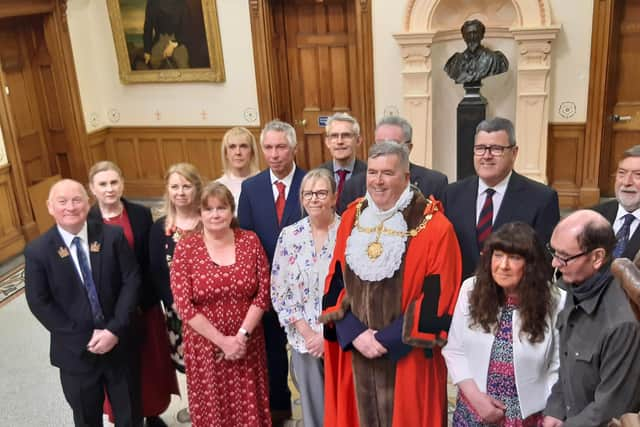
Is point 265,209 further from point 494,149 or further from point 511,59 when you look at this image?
point 511,59

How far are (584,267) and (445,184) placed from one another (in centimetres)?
136

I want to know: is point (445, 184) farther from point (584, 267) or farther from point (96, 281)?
point (96, 281)

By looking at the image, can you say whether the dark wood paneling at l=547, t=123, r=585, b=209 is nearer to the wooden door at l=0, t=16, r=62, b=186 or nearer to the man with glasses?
the man with glasses

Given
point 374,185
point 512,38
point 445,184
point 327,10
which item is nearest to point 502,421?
point 374,185

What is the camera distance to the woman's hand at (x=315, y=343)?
2.94 meters

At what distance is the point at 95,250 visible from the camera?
296cm

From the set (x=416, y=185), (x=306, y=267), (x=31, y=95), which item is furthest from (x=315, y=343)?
(x=31, y=95)

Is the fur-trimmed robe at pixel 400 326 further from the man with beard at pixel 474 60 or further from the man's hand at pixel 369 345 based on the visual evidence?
the man with beard at pixel 474 60

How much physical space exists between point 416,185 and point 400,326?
0.98 m

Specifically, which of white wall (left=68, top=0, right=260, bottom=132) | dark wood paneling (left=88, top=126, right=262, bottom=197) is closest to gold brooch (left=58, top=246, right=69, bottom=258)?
white wall (left=68, top=0, right=260, bottom=132)

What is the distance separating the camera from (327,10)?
23.9 ft

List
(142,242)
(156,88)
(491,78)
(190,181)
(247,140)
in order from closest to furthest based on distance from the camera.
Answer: (190,181) → (142,242) → (247,140) → (491,78) → (156,88)

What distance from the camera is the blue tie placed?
2934 millimetres

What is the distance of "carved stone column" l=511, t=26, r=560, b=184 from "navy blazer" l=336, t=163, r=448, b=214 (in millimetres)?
3736
